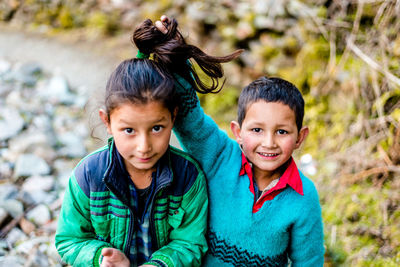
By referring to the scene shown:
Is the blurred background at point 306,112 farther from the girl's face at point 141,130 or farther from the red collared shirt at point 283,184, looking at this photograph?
the red collared shirt at point 283,184

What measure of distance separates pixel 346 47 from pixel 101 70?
4068mm

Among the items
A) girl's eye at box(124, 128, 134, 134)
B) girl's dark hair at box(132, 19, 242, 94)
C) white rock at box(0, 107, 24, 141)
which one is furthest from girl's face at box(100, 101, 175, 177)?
white rock at box(0, 107, 24, 141)

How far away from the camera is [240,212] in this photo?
6.56 feet

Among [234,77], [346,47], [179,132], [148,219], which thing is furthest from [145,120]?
[234,77]

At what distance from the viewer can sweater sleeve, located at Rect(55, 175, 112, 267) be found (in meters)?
1.86

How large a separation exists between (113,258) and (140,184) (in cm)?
36

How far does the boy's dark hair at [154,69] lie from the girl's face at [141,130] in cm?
3

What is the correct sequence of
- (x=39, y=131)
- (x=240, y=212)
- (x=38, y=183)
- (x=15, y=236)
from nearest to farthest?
(x=240, y=212), (x=15, y=236), (x=38, y=183), (x=39, y=131)

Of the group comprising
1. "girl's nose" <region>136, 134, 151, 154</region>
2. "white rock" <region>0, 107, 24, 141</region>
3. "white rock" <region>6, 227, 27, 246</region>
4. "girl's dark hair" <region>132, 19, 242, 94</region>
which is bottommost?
"white rock" <region>6, 227, 27, 246</region>

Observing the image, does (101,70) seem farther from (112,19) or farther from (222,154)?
(222,154)

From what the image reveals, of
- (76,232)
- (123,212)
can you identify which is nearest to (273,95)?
(123,212)

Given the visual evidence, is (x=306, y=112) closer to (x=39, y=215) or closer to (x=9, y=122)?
(x=39, y=215)

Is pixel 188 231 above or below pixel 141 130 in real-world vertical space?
below

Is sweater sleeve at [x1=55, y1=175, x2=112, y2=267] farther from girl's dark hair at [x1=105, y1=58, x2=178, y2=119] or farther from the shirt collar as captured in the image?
the shirt collar
